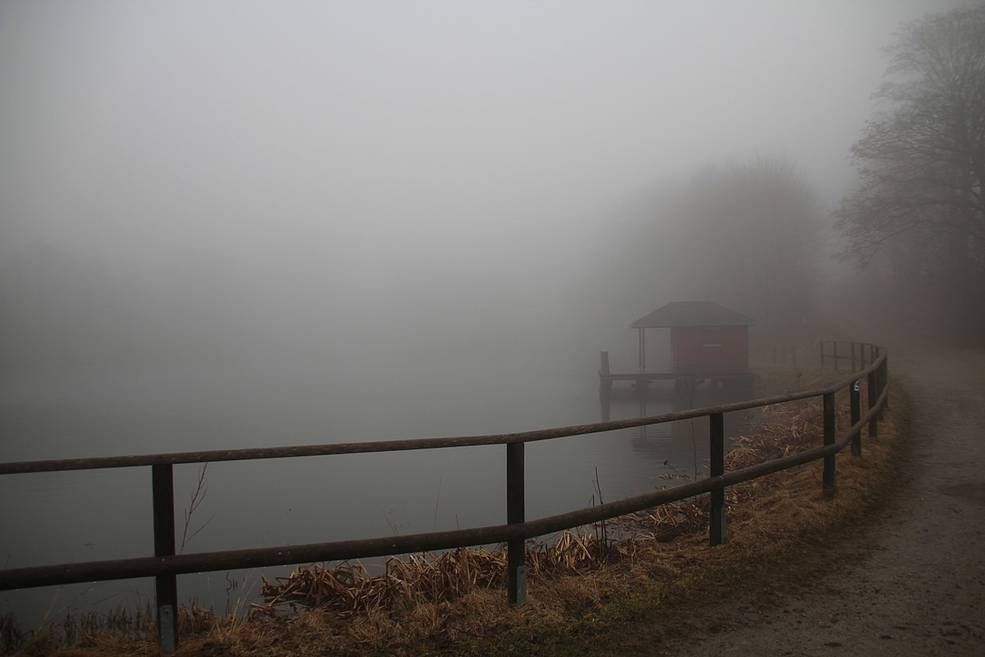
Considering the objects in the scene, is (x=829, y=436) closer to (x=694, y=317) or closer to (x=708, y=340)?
(x=708, y=340)

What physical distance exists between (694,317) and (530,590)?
36.4 metres

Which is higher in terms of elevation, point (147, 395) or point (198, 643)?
point (198, 643)

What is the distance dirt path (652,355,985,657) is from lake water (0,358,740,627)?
3699 mm

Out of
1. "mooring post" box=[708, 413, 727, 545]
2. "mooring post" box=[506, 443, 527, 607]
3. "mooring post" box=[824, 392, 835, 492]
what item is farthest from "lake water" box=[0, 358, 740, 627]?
"mooring post" box=[506, 443, 527, 607]

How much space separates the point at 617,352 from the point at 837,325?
2412cm

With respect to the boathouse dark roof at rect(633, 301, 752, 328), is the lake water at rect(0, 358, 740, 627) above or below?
below

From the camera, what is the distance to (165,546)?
335 centimetres

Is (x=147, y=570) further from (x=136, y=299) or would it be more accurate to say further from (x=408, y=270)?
(x=408, y=270)

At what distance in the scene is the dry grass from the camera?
141 inches

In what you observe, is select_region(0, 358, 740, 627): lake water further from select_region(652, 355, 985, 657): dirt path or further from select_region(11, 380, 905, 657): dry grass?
select_region(652, 355, 985, 657): dirt path

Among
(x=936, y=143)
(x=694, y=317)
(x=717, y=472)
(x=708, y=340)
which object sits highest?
(x=936, y=143)

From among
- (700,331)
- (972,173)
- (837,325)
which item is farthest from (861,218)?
(837,325)

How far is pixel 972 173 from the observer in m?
30.5

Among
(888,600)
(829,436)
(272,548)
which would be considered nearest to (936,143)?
(829,436)
